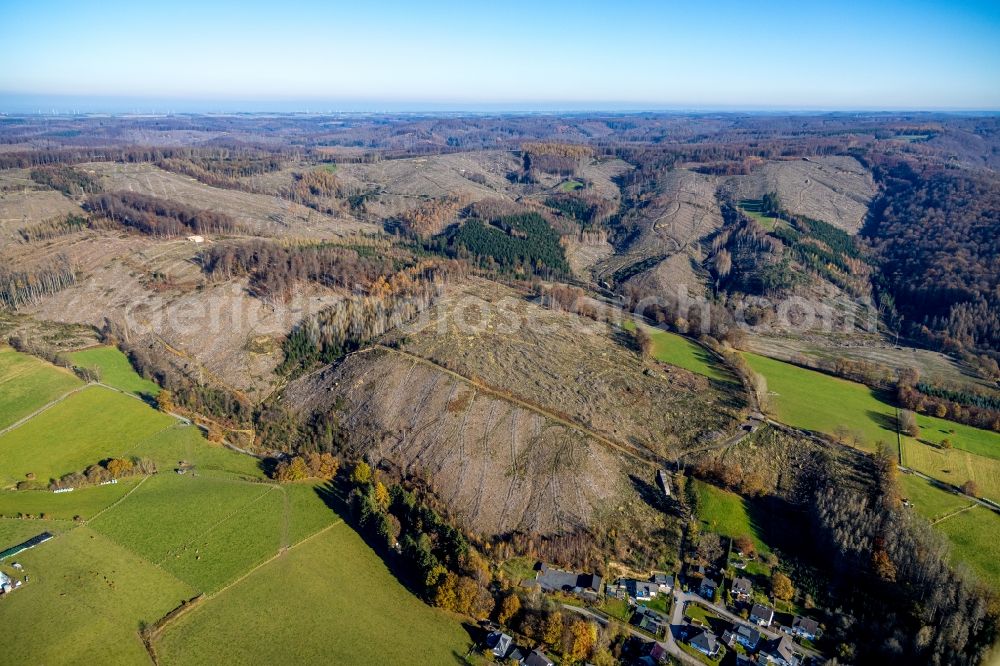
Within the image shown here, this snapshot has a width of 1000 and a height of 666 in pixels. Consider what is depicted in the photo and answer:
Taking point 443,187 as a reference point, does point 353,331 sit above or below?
below

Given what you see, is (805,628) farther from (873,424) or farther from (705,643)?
(873,424)

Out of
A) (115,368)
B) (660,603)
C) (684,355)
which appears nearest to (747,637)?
(660,603)

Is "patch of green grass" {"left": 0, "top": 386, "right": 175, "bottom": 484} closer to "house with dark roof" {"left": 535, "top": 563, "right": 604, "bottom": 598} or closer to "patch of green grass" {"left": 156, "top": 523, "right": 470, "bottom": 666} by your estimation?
"patch of green grass" {"left": 156, "top": 523, "right": 470, "bottom": 666}

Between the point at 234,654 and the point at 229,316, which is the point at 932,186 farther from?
the point at 234,654

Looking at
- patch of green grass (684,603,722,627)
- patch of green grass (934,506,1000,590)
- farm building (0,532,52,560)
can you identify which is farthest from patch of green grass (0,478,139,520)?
patch of green grass (934,506,1000,590)

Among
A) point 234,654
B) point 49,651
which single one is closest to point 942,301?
point 234,654
